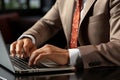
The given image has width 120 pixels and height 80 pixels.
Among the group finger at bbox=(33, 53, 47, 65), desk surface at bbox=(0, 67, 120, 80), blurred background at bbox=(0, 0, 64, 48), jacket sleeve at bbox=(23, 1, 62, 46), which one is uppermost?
finger at bbox=(33, 53, 47, 65)

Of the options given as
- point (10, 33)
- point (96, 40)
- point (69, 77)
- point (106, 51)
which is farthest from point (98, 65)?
point (10, 33)

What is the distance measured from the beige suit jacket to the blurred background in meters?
2.13

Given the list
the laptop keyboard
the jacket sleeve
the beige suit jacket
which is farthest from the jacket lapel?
the laptop keyboard

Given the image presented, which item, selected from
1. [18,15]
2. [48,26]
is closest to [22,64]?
[48,26]

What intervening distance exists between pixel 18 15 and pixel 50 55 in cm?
316

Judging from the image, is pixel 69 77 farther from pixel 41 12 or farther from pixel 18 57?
pixel 41 12

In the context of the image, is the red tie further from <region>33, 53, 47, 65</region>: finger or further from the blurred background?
the blurred background

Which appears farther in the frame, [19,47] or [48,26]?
[48,26]

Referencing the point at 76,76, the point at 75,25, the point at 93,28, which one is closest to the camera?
the point at 76,76

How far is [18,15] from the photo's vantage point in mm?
4449

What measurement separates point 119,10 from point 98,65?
308 millimetres

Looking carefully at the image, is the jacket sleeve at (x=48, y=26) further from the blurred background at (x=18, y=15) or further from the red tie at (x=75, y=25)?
the blurred background at (x=18, y=15)

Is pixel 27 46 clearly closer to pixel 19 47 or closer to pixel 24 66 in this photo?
pixel 19 47

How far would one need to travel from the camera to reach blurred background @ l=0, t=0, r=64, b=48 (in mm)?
4148
